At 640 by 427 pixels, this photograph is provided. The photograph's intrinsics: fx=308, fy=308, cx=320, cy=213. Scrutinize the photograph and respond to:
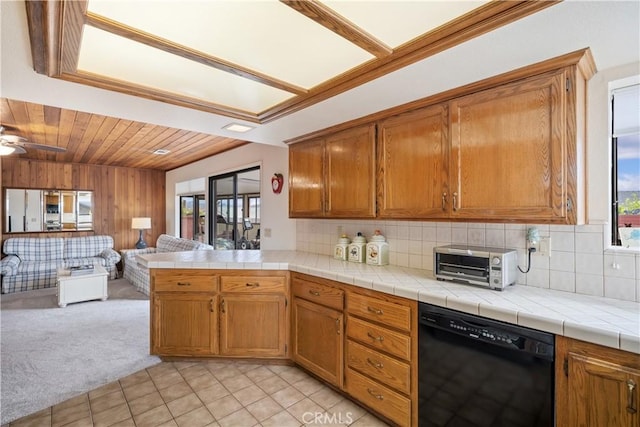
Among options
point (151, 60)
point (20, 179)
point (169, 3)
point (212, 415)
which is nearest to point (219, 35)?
point (169, 3)

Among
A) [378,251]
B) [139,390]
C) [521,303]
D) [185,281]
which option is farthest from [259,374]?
[521,303]

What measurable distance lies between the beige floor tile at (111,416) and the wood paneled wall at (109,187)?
18.4ft

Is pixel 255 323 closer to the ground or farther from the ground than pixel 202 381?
farther from the ground

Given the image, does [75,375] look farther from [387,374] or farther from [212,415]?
[387,374]

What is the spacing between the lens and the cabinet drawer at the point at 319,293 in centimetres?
221

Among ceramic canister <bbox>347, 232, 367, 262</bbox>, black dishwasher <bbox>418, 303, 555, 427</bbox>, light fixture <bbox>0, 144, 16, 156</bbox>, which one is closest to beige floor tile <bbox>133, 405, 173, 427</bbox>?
black dishwasher <bbox>418, 303, 555, 427</bbox>

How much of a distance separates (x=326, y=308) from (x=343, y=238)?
0.76m

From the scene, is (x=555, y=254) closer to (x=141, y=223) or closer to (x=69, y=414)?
(x=69, y=414)

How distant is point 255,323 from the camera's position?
264cm

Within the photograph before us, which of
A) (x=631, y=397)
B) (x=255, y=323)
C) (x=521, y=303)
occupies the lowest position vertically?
(x=255, y=323)

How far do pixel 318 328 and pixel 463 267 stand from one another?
117cm

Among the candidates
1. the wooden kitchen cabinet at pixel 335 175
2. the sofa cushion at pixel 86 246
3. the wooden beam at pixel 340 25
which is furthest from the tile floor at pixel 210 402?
the sofa cushion at pixel 86 246

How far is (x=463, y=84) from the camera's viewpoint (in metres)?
1.78

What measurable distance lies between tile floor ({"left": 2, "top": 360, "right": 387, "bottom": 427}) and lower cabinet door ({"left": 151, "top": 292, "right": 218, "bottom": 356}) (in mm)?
163
